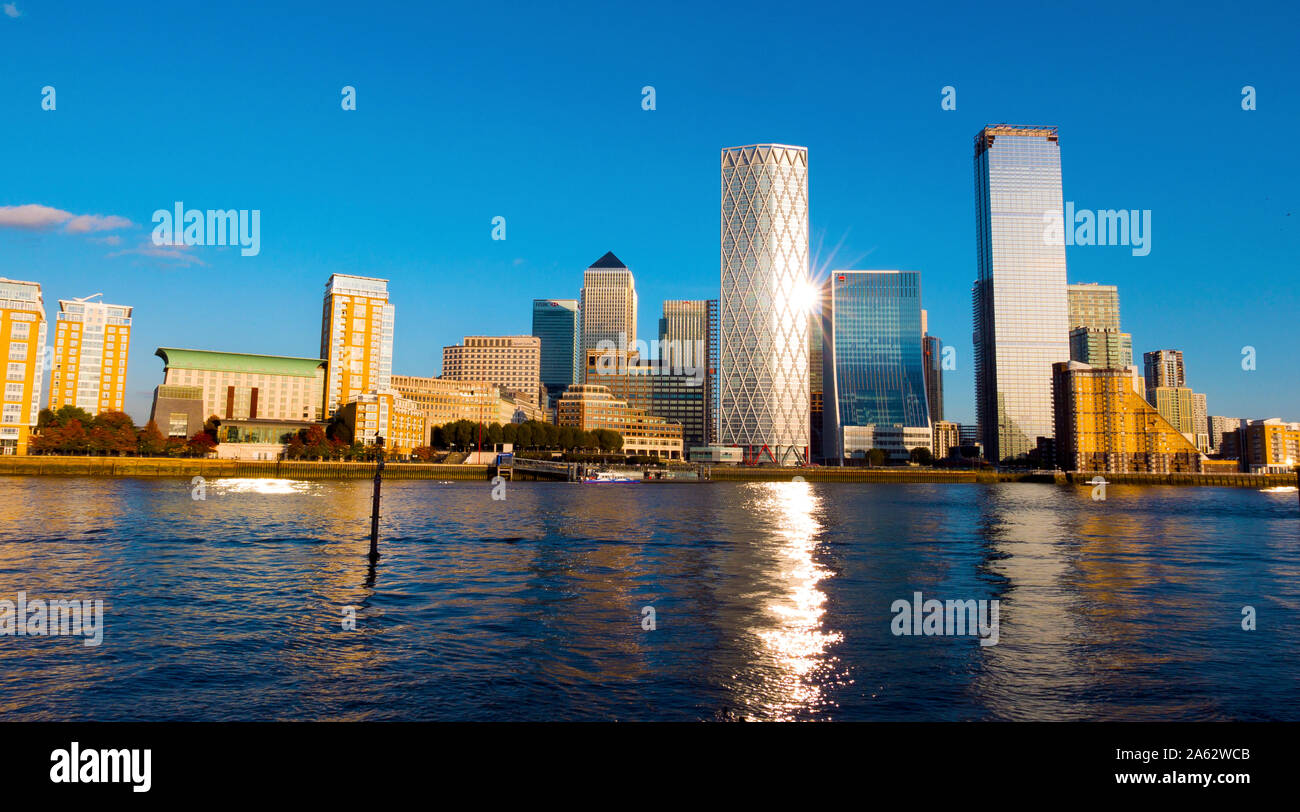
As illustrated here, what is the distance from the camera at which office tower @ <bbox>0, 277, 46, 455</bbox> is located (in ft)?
456

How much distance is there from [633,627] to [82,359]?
741 ft

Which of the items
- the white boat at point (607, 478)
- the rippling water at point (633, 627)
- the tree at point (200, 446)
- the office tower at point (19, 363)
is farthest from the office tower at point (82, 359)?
the rippling water at point (633, 627)

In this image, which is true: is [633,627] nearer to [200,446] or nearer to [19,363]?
[19,363]

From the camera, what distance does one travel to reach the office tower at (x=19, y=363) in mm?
138875

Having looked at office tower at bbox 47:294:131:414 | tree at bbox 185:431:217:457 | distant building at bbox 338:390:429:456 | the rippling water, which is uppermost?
office tower at bbox 47:294:131:414

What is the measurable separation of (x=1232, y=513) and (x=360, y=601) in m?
84.2

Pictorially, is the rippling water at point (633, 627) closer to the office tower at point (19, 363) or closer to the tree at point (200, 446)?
the office tower at point (19, 363)

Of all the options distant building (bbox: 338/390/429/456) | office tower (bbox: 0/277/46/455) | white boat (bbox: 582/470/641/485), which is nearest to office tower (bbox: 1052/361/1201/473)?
white boat (bbox: 582/470/641/485)

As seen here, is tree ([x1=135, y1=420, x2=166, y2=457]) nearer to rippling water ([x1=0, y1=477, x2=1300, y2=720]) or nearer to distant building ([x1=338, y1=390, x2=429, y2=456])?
distant building ([x1=338, y1=390, x2=429, y2=456])

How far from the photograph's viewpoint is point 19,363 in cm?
14012

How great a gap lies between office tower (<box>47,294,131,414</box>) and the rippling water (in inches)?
7125

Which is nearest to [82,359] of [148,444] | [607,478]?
[148,444]

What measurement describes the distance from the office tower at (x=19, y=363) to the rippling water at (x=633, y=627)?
12061cm
